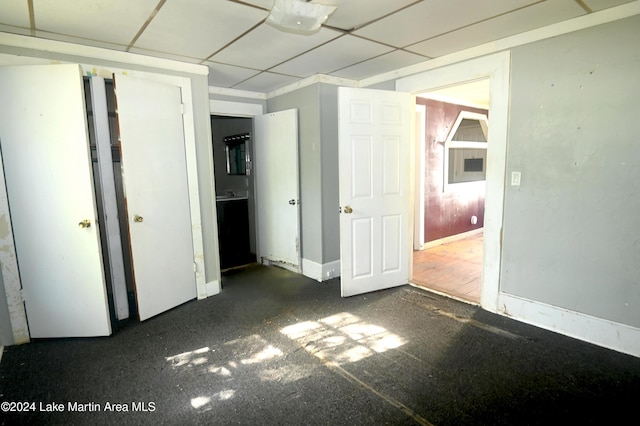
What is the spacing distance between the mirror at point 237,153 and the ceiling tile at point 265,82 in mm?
883

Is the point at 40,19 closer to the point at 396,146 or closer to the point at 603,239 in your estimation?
the point at 396,146

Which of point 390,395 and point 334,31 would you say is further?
point 334,31

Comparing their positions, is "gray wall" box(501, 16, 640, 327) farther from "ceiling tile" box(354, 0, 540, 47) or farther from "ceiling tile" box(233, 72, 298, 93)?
"ceiling tile" box(233, 72, 298, 93)

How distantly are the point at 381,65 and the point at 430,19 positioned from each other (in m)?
1.06

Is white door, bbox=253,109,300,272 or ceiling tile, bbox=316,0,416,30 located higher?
ceiling tile, bbox=316,0,416,30

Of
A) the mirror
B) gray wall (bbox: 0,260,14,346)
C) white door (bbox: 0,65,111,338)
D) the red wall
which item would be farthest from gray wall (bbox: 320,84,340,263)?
gray wall (bbox: 0,260,14,346)

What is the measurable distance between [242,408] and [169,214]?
72.8 inches

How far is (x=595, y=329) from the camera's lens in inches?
93.0

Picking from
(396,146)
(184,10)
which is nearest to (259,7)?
(184,10)

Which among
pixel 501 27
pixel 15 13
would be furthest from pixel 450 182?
pixel 15 13

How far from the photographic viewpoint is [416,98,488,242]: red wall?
16.4 ft

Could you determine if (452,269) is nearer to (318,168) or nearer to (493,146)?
(493,146)

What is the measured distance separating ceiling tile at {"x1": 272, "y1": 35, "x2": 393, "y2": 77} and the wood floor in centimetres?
A: 239

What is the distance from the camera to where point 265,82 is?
3.80m
